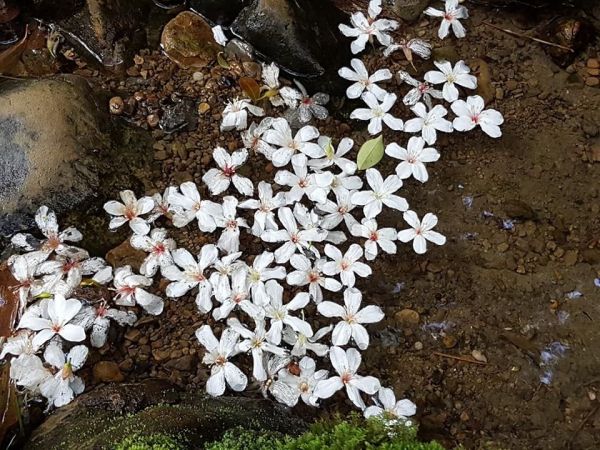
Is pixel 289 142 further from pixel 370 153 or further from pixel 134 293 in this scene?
pixel 134 293

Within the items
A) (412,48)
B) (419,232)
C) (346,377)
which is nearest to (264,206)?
(419,232)

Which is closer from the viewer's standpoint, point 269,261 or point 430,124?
point 269,261

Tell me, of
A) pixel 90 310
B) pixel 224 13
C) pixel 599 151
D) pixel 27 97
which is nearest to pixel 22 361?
pixel 90 310

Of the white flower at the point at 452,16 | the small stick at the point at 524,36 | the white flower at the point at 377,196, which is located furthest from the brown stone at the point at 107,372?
the small stick at the point at 524,36

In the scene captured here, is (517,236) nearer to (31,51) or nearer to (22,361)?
(22,361)

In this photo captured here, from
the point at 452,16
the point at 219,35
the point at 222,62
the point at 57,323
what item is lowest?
the point at 57,323

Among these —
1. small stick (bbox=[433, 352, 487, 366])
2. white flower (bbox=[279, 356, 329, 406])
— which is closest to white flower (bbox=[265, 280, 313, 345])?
white flower (bbox=[279, 356, 329, 406])

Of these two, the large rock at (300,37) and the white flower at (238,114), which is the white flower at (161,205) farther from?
the large rock at (300,37)
